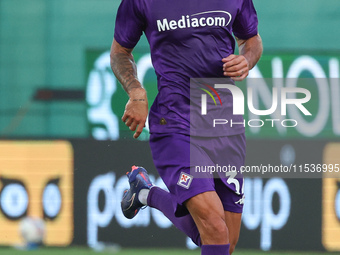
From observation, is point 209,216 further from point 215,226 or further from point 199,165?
point 199,165

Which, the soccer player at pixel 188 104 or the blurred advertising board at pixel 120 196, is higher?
the soccer player at pixel 188 104

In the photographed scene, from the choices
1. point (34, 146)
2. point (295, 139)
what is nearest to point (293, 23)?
point (295, 139)

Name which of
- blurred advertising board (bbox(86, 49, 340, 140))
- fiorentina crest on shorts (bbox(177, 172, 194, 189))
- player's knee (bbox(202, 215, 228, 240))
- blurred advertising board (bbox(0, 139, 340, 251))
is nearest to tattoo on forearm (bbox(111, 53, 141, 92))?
fiorentina crest on shorts (bbox(177, 172, 194, 189))

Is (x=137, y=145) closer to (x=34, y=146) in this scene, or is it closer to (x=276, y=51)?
(x=34, y=146)

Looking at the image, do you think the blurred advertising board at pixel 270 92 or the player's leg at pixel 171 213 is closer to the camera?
the player's leg at pixel 171 213

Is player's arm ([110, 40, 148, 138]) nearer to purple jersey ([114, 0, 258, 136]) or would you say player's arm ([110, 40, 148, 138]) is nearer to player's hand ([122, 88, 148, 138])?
player's hand ([122, 88, 148, 138])

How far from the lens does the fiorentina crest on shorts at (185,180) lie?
12.5ft

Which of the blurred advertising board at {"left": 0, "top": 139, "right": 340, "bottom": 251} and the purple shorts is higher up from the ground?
the purple shorts

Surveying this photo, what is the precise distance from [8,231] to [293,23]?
3.03 metres

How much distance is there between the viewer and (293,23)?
6418 millimetres

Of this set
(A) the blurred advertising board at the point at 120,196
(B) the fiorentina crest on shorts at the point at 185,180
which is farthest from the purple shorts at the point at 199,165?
(A) the blurred advertising board at the point at 120,196

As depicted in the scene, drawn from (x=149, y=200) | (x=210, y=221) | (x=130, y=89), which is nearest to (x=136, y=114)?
(x=130, y=89)

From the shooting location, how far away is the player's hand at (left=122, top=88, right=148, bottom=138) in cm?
395

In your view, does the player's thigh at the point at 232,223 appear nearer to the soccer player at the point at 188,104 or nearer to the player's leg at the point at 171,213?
the soccer player at the point at 188,104
